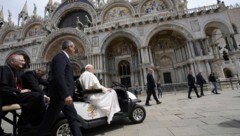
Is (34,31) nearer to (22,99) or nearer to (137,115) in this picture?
(22,99)

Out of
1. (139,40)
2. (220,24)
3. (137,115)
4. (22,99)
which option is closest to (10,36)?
(139,40)

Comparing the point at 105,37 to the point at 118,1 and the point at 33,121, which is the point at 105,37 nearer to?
the point at 118,1

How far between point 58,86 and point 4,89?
48.5 inches

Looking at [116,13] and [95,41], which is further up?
[116,13]

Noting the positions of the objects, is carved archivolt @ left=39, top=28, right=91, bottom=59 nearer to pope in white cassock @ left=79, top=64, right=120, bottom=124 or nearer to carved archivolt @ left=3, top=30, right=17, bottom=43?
carved archivolt @ left=3, top=30, right=17, bottom=43

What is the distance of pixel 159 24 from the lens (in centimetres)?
1886

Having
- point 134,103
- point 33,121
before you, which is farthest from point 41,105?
point 134,103

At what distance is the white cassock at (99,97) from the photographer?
364cm

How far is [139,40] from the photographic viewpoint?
19.0m

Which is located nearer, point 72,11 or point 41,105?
point 41,105

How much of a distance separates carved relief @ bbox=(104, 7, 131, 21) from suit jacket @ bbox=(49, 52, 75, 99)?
21970 mm

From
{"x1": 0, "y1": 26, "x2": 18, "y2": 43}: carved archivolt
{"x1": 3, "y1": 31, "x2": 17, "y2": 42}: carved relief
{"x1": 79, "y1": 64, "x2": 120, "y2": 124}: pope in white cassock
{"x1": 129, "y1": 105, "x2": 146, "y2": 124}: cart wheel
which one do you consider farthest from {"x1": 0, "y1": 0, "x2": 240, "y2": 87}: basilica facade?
{"x1": 79, "y1": 64, "x2": 120, "y2": 124}: pope in white cassock

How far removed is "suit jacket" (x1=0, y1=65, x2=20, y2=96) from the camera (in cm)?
292

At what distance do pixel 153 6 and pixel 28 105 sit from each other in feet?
76.6
